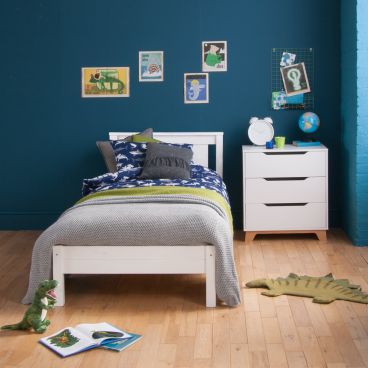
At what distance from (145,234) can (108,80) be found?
2.14 metres

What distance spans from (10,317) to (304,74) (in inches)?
118

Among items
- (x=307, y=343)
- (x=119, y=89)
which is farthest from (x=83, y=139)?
(x=307, y=343)

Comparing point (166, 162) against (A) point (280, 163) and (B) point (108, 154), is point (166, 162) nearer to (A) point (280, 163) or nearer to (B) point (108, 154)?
(B) point (108, 154)

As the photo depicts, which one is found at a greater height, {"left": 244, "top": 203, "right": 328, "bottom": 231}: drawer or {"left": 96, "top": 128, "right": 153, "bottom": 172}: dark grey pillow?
{"left": 96, "top": 128, "right": 153, "bottom": 172}: dark grey pillow

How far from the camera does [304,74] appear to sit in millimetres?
5691

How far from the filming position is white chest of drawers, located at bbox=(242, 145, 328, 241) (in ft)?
17.7

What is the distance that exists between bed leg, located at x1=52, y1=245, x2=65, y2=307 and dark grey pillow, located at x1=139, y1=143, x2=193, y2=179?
1.23 meters

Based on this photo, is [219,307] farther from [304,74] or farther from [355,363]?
[304,74]

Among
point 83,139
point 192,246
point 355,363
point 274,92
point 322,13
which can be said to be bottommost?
point 355,363

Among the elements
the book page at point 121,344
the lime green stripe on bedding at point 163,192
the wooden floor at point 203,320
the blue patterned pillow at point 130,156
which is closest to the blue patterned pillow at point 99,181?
the blue patterned pillow at point 130,156

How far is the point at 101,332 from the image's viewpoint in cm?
346

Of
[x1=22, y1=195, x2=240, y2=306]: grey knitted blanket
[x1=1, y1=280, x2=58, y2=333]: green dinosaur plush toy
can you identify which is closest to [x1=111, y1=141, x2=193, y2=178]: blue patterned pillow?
[x1=22, y1=195, x2=240, y2=306]: grey knitted blanket

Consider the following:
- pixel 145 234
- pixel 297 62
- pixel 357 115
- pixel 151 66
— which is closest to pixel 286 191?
pixel 357 115

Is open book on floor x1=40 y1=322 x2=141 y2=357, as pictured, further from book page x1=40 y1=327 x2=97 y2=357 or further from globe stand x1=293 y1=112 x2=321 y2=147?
globe stand x1=293 y1=112 x2=321 y2=147
